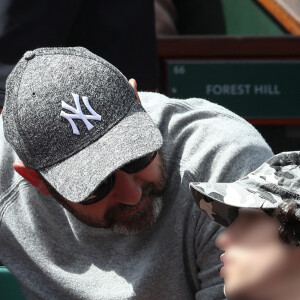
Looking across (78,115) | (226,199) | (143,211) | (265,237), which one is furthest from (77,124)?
(265,237)

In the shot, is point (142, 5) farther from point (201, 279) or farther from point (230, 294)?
point (230, 294)

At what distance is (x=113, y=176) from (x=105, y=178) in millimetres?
89

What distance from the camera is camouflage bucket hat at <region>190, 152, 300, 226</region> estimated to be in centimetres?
183

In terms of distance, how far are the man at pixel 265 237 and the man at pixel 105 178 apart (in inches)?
17.6

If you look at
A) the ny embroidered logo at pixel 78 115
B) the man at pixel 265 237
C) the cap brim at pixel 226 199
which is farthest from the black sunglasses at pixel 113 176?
the man at pixel 265 237

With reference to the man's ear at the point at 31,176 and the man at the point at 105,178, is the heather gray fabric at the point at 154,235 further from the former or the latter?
the man's ear at the point at 31,176

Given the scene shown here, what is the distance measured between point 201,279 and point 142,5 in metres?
1.03

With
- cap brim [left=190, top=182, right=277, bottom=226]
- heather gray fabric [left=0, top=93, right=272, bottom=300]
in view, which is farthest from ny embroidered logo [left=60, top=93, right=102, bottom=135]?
cap brim [left=190, top=182, right=277, bottom=226]

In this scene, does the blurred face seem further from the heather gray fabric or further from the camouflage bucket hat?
the heather gray fabric

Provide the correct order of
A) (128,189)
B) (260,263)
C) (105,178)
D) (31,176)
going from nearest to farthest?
1. (260,263)
2. (105,178)
3. (128,189)
4. (31,176)

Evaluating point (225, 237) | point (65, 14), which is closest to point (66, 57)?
point (65, 14)

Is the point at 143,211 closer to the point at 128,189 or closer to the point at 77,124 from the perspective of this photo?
the point at 128,189

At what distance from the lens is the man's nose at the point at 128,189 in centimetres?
241

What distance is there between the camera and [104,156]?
234 centimetres
